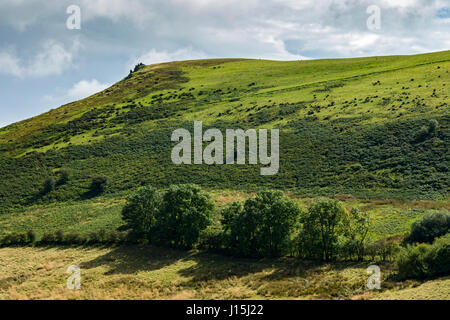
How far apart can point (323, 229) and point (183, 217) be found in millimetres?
17169

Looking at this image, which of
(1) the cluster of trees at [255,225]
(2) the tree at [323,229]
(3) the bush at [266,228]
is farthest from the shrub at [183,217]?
(2) the tree at [323,229]

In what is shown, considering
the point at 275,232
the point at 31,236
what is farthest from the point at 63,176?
the point at 275,232

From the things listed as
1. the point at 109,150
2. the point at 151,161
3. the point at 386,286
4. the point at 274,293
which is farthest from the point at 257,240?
the point at 109,150

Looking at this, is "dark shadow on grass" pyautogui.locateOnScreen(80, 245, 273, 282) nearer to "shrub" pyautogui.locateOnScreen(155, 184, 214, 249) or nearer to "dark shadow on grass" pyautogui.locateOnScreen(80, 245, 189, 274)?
"dark shadow on grass" pyautogui.locateOnScreen(80, 245, 189, 274)

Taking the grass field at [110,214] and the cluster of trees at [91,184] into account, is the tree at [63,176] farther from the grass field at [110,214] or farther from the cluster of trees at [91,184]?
the grass field at [110,214]

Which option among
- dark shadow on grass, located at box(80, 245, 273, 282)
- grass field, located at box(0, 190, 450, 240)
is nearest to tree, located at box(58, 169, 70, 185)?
grass field, located at box(0, 190, 450, 240)

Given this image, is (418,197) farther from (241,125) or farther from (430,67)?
(430,67)

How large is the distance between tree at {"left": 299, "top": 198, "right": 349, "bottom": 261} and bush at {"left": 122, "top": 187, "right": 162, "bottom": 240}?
20.3 meters

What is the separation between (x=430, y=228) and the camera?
35.0 meters

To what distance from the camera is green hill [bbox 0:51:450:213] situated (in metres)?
61.7

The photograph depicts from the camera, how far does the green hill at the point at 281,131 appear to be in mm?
61688
